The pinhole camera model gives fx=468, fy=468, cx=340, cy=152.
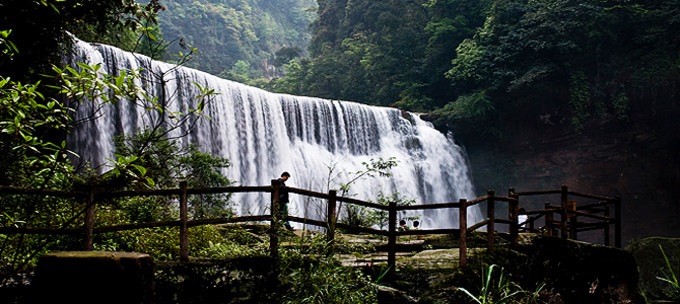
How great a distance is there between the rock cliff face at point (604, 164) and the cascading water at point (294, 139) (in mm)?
2627

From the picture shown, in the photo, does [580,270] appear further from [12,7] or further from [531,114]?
[531,114]

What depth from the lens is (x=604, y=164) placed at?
21109 millimetres

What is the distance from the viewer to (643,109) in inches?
787

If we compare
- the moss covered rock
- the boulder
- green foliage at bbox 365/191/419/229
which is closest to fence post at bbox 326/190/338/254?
green foliage at bbox 365/191/419/229

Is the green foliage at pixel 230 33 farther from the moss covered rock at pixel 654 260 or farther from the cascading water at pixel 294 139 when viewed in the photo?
the moss covered rock at pixel 654 260

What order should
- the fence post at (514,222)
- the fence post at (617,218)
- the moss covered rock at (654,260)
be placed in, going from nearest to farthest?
the fence post at (514,222), the moss covered rock at (654,260), the fence post at (617,218)

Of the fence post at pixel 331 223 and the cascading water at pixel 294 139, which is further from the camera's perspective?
the cascading water at pixel 294 139

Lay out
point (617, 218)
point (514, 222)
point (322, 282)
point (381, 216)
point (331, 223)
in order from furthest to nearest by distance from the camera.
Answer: point (381, 216)
point (617, 218)
point (514, 222)
point (331, 223)
point (322, 282)

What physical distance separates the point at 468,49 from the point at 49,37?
20.9m

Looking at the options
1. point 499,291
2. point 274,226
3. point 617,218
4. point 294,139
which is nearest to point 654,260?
point 617,218

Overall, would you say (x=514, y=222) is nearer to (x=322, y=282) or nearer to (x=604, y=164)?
(x=322, y=282)

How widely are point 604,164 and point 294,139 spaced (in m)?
14.1

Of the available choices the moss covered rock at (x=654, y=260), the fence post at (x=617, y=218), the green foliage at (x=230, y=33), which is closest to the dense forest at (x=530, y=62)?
the fence post at (x=617, y=218)

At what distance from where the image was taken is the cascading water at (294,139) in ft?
41.8
